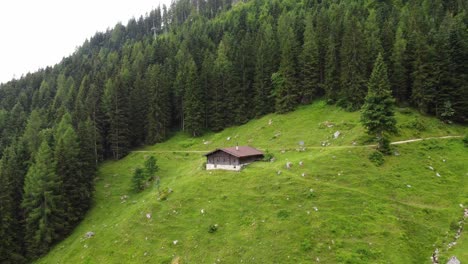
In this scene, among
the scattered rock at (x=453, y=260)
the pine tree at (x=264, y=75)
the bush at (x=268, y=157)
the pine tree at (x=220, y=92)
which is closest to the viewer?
the scattered rock at (x=453, y=260)

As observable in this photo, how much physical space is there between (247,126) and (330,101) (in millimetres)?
22622

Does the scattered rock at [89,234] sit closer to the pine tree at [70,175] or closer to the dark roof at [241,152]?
the pine tree at [70,175]

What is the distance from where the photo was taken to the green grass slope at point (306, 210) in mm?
43438

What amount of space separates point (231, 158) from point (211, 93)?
138ft

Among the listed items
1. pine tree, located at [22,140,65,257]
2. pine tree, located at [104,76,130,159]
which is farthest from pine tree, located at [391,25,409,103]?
pine tree, located at [22,140,65,257]

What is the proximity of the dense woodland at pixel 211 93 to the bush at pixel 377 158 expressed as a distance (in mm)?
23787

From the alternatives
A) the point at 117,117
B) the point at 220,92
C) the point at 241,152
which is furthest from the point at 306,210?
the point at 117,117

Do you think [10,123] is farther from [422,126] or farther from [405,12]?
[405,12]

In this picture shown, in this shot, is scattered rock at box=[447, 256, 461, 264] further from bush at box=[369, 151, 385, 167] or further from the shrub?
the shrub

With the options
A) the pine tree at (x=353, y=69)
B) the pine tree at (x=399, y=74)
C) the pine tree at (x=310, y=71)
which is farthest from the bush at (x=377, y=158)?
the pine tree at (x=310, y=71)

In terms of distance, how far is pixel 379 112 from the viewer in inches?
2370

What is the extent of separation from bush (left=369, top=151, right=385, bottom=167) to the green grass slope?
3.30 feet

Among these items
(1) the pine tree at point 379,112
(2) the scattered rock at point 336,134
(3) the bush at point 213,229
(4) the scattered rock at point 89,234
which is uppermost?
(1) the pine tree at point 379,112

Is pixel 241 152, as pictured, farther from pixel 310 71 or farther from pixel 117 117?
pixel 117 117
